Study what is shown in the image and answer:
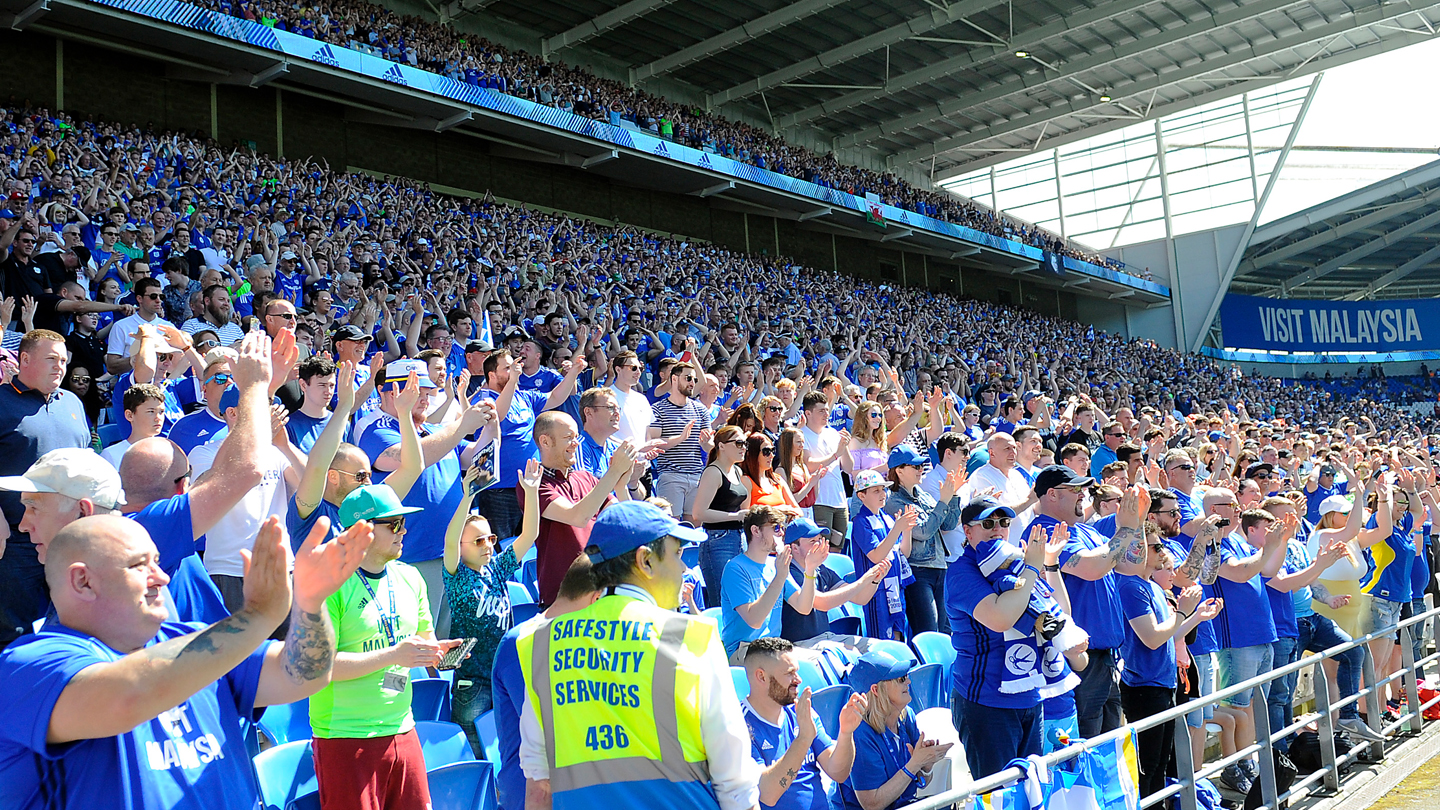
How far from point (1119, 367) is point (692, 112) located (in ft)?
47.1

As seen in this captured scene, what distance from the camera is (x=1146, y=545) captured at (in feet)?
17.3

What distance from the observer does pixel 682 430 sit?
7.53 meters

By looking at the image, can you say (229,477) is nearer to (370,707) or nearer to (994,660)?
(370,707)

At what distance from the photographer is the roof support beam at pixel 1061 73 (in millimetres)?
26094

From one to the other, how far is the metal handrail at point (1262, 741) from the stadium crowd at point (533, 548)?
189 millimetres

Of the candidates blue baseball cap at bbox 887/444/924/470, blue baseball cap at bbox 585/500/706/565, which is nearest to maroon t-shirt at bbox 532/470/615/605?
blue baseball cap at bbox 585/500/706/565

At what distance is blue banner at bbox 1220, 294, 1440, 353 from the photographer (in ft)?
131

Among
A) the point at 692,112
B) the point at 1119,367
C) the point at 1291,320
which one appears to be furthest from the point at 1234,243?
the point at 692,112

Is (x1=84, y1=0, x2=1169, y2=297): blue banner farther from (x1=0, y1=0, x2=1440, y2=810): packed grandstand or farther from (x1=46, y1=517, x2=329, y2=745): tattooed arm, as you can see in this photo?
(x1=46, y1=517, x2=329, y2=745): tattooed arm

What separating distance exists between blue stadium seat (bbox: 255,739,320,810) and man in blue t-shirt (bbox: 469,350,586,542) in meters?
2.78

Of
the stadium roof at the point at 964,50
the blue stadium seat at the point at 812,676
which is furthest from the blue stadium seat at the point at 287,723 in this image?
the stadium roof at the point at 964,50

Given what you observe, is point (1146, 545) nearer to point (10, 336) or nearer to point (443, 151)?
point (10, 336)

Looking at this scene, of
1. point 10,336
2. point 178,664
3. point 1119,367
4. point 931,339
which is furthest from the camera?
point 1119,367

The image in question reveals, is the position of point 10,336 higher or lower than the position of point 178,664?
higher
